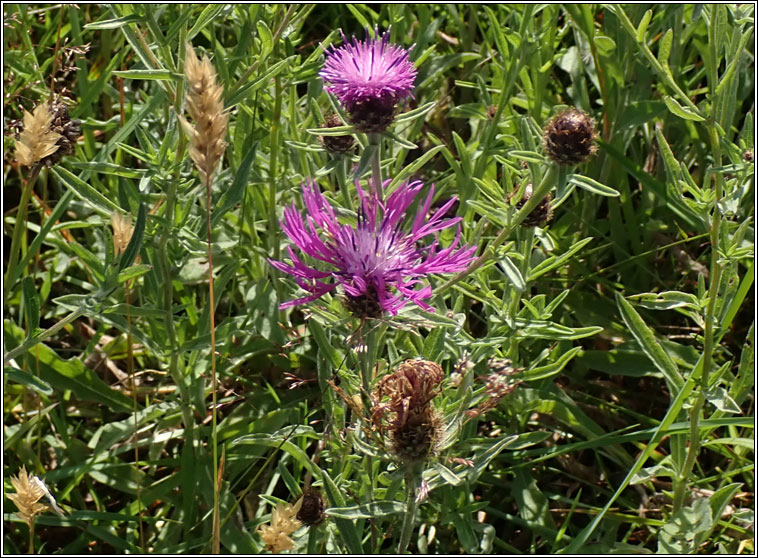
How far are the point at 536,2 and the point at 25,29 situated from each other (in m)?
1.20

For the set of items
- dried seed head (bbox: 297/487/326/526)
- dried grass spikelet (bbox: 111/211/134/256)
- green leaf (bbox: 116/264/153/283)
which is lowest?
dried seed head (bbox: 297/487/326/526)

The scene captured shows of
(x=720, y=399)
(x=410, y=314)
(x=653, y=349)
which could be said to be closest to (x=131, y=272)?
(x=410, y=314)

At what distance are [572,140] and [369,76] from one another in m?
0.35

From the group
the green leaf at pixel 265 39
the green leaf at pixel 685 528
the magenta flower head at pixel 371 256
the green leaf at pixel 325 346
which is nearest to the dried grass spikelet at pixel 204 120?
the magenta flower head at pixel 371 256

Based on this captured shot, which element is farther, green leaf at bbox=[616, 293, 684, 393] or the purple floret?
green leaf at bbox=[616, 293, 684, 393]

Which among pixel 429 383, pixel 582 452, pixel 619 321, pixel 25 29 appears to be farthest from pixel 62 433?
pixel 619 321

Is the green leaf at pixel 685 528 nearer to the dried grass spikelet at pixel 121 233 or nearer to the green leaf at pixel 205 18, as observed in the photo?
the dried grass spikelet at pixel 121 233

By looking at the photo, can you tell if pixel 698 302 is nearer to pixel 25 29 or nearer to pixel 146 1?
pixel 146 1

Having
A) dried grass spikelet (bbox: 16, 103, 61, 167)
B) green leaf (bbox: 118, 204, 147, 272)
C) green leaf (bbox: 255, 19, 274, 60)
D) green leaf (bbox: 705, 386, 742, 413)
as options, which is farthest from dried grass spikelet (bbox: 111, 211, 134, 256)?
green leaf (bbox: 705, 386, 742, 413)

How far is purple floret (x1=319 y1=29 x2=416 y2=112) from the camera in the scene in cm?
140

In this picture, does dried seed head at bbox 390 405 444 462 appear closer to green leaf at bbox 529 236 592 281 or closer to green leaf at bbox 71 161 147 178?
green leaf at bbox 529 236 592 281

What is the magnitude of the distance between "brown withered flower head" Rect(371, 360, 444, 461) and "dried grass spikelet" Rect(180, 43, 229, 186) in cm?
39

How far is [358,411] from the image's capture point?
122 centimetres

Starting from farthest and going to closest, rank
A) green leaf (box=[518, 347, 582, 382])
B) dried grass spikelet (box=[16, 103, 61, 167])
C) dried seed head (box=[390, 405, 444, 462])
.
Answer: green leaf (box=[518, 347, 582, 382]) < dried grass spikelet (box=[16, 103, 61, 167]) < dried seed head (box=[390, 405, 444, 462])
